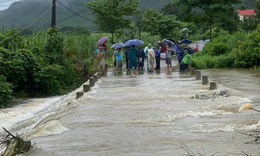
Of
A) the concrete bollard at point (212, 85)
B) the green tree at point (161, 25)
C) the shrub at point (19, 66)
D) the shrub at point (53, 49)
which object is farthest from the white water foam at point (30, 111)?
the green tree at point (161, 25)

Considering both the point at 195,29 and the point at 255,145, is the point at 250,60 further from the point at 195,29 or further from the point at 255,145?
the point at 195,29

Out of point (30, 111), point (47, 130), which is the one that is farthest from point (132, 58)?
point (47, 130)

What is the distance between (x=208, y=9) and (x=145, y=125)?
1278 inches

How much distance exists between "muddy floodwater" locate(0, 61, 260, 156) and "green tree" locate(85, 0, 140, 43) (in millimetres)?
21230

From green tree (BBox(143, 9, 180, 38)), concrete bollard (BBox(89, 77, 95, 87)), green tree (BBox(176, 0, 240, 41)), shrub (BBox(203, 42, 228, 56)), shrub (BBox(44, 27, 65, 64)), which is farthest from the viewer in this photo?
green tree (BBox(143, 9, 180, 38))

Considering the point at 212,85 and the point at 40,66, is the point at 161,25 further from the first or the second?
the point at 212,85

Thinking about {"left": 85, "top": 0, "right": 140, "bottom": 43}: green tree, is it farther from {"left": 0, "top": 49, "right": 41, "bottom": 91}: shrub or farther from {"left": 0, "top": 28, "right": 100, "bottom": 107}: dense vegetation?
{"left": 0, "top": 49, "right": 41, "bottom": 91}: shrub

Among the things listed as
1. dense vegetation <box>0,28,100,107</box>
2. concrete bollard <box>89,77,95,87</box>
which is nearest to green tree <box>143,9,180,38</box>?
dense vegetation <box>0,28,100,107</box>

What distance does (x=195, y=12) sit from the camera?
4356 cm

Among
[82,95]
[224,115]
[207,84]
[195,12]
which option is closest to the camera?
[224,115]

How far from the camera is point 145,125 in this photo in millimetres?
9828

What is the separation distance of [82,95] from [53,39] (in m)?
11.2

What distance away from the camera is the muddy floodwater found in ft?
25.6

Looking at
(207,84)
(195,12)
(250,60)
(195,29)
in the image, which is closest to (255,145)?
(207,84)
